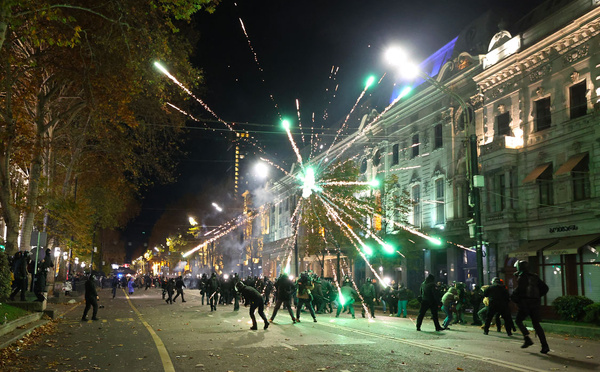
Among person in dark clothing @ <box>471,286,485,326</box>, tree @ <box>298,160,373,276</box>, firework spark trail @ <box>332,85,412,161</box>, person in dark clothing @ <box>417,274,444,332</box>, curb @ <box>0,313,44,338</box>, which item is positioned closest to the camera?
curb @ <box>0,313,44,338</box>

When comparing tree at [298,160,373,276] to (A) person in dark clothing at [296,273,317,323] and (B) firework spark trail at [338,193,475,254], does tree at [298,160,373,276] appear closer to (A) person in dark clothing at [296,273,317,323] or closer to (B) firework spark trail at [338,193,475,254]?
(B) firework spark trail at [338,193,475,254]

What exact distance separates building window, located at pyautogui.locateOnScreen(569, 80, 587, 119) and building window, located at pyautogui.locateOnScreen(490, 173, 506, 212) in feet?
17.0

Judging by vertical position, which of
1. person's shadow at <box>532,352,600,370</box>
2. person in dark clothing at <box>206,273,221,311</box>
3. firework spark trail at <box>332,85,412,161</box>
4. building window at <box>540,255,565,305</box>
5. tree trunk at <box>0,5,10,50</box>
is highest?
firework spark trail at <box>332,85,412,161</box>

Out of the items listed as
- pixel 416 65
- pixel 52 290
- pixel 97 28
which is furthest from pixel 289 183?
Result: pixel 97 28

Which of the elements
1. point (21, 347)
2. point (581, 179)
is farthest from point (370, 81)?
point (21, 347)

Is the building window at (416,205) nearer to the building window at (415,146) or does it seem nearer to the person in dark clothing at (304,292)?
the building window at (415,146)

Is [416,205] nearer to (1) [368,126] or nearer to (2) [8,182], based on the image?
(1) [368,126]

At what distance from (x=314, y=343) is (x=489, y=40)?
2749cm

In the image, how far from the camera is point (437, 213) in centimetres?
3681

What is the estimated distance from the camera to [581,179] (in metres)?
26.4

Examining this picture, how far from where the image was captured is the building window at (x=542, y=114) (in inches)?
1121

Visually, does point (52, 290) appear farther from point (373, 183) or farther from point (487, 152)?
point (487, 152)

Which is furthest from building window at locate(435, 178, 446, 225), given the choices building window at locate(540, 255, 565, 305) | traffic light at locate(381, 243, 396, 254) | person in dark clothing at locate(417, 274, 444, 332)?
person in dark clothing at locate(417, 274, 444, 332)

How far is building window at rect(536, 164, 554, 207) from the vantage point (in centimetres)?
2806
